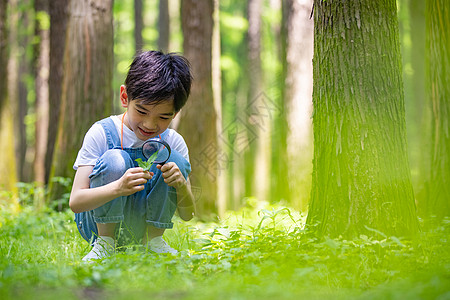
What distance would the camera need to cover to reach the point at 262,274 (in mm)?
2314

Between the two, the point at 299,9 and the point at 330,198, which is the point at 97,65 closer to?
the point at 299,9

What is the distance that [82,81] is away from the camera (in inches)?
224

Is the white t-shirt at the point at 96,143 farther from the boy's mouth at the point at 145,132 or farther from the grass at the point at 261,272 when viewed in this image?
the grass at the point at 261,272

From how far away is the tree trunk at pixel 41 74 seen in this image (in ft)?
33.5

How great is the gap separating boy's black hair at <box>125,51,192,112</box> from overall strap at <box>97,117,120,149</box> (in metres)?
0.27

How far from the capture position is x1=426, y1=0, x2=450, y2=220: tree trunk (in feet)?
13.8

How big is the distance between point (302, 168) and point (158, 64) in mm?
3759

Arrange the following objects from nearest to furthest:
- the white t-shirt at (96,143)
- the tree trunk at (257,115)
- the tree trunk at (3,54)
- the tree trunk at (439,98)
Result: 1. the white t-shirt at (96,143)
2. the tree trunk at (439,98)
3. the tree trunk at (3,54)
4. the tree trunk at (257,115)

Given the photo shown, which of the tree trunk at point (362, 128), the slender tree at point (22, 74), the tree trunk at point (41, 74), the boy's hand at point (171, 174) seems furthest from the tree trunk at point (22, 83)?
the tree trunk at point (362, 128)

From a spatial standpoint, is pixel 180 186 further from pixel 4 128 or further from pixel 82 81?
pixel 4 128

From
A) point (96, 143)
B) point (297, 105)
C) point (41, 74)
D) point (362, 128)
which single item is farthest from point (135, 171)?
point (41, 74)

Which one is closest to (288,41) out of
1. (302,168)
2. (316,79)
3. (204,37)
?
(204,37)

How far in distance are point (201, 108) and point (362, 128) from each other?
3.99 m

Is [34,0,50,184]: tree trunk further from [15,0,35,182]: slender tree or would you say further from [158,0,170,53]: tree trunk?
[158,0,170,53]: tree trunk
